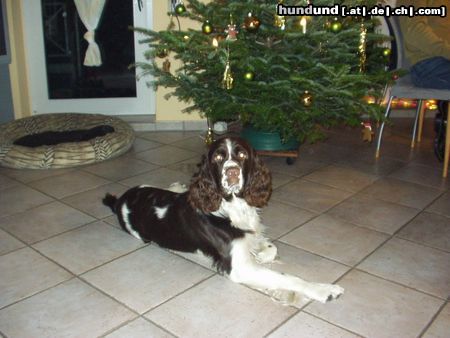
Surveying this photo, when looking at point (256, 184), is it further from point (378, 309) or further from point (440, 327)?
point (440, 327)

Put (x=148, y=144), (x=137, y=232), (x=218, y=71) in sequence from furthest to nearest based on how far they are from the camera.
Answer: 1. (x=148, y=144)
2. (x=218, y=71)
3. (x=137, y=232)

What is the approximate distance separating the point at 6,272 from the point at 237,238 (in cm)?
125

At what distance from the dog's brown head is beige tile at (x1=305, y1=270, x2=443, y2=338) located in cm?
66

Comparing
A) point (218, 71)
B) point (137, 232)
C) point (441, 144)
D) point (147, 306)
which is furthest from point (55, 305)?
point (441, 144)

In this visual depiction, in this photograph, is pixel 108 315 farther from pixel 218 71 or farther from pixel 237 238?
pixel 218 71

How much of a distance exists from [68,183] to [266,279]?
2208mm

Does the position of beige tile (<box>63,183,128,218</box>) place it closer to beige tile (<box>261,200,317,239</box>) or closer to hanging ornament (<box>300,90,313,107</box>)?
beige tile (<box>261,200,317,239</box>)

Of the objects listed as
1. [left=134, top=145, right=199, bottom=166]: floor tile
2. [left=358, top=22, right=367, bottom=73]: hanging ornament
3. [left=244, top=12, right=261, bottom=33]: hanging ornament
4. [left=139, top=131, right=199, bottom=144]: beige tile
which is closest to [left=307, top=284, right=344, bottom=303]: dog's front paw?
[left=244, top=12, right=261, bottom=33]: hanging ornament

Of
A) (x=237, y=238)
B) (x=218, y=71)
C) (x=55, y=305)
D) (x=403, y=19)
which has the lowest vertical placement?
(x=55, y=305)

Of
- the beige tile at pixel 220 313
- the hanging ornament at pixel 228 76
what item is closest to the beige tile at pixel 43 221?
the beige tile at pixel 220 313

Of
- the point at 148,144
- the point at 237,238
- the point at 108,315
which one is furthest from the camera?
the point at 148,144

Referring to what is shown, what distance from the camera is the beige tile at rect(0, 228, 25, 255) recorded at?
2836 mm

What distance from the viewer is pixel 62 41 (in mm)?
5625

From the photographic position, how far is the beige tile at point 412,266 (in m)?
2.47
